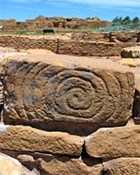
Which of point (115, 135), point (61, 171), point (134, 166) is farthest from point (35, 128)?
point (134, 166)

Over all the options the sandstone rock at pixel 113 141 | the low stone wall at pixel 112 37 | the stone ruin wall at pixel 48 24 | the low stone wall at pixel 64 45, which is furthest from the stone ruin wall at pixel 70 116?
the stone ruin wall at pixel 48 24

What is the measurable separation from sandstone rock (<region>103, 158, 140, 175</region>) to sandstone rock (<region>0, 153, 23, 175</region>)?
0.45 meters

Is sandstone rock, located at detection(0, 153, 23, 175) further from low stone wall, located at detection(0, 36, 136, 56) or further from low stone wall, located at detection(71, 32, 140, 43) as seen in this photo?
low stone wall, located at detection(71, 32, 140, 43)

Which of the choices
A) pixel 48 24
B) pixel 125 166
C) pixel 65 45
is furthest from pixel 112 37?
pixel 125 166

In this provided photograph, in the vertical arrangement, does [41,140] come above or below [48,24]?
above

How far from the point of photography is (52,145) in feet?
7.00

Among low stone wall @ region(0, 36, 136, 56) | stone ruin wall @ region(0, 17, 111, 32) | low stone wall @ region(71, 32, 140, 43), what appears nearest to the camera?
low stone wall @ region(0, 36, 136, 56)

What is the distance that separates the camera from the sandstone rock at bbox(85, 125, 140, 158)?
212 centimetres

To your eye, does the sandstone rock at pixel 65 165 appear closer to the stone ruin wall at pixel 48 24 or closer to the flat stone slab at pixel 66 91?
the flat stone slab at pixel 66 91

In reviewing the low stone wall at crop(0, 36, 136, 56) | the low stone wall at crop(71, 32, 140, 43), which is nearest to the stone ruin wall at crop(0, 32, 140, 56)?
the low stone wall at crop(0, 36, 136, 56)

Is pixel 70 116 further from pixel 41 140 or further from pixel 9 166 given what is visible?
pixel 9 166

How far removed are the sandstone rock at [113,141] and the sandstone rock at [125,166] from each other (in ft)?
0.15

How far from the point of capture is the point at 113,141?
2.13 metres

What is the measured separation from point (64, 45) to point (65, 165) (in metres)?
9.90
